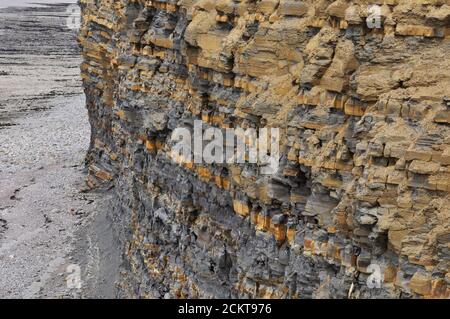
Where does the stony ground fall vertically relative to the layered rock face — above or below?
below

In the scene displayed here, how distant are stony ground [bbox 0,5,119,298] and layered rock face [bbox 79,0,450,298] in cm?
771

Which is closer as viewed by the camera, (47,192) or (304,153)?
(304,153)

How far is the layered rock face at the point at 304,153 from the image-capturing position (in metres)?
11.9

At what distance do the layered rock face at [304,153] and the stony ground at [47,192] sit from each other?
7706 millimetres

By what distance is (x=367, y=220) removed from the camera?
12.2m

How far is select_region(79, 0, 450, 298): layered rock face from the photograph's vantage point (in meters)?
11.9

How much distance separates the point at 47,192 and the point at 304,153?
96.7 ft

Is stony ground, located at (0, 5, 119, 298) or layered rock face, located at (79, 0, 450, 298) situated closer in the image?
layered rock face, located at (79, 0, 450, 298)

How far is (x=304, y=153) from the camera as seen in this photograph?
14094mm

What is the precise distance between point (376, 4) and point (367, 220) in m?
3.49

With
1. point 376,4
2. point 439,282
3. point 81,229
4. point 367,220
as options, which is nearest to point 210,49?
point 376,4

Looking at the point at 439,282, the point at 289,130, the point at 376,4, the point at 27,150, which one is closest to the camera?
the point at 439,282

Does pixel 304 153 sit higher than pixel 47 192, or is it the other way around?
pixel 304 153

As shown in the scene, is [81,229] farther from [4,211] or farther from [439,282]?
[439,282]
